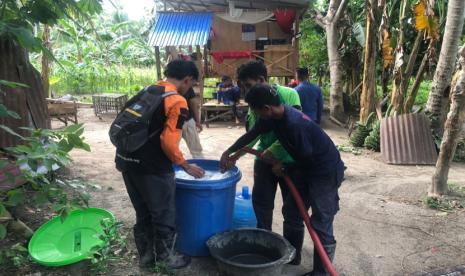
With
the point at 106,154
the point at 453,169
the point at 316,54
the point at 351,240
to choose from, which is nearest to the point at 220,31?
the point at 316,54

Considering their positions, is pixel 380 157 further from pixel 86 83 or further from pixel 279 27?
pixel 86 83

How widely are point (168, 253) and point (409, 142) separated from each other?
216 inches

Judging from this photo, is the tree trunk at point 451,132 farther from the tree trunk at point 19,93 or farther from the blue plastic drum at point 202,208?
the tree trunk at point 19,93

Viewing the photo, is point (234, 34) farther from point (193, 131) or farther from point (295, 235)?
point (295, 235)

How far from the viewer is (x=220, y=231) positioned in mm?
3207

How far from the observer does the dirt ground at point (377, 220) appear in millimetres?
3451

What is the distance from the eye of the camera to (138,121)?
8.93 feet

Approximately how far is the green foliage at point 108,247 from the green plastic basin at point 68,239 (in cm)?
6

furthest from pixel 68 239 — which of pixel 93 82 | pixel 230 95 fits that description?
pixel 93 82

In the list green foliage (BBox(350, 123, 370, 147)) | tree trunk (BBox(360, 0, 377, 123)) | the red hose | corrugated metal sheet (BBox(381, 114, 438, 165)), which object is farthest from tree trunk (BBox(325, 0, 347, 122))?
the red hose

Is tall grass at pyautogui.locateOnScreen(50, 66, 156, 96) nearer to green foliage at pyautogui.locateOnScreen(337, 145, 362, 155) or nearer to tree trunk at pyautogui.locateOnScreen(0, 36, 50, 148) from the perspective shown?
green foliage at pyautogui.locateOnScreen(337, 145, 362, 155)

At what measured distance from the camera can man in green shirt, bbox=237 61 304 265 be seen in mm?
3281

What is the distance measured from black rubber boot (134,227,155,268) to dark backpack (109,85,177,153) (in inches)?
30.9

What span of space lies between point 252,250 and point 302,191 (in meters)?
0.65
